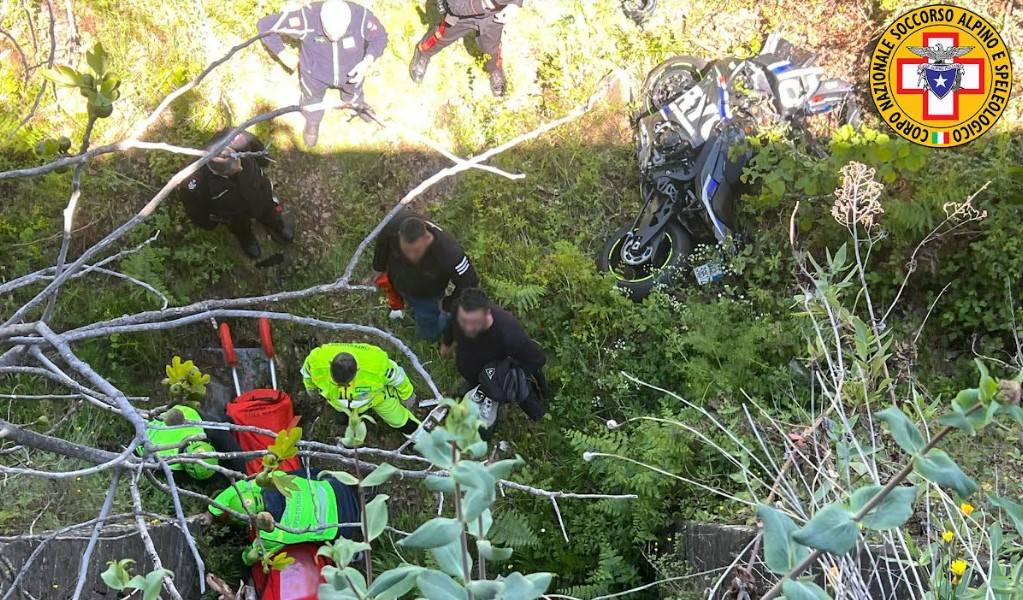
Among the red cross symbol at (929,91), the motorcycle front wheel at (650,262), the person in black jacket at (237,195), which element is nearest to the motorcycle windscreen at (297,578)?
the person in black jacket at (237,195)

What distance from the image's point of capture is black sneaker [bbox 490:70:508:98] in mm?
6949

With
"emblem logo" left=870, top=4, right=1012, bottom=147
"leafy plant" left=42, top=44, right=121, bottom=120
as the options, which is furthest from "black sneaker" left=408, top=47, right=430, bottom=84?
"leafy plant" left=42, top=44, right=121, bottom=120

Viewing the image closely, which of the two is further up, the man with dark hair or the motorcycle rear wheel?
the motorcycle rear wheel

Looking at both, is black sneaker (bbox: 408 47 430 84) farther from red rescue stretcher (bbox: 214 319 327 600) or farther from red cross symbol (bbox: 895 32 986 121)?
red cross symbol (bbox: 895 32 986 121)

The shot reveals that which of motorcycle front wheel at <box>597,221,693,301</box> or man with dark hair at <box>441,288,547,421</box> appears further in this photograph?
motorcycle front wheel at <box>597,221,693,301</box>

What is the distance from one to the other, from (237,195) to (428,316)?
175cm

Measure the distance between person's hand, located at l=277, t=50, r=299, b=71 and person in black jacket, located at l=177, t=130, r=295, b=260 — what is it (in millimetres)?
990

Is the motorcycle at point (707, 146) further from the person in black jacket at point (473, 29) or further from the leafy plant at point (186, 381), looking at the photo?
the leafy plant at point (186, 381)

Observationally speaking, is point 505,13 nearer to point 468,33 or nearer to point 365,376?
point 468,33

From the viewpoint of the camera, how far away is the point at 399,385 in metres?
5.88

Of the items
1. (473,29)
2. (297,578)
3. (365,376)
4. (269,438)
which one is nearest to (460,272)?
(365,376)

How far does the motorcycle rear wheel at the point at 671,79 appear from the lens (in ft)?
21.9

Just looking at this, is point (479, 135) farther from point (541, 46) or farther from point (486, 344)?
point (486, 344)

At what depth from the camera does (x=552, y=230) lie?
6.82 meters
